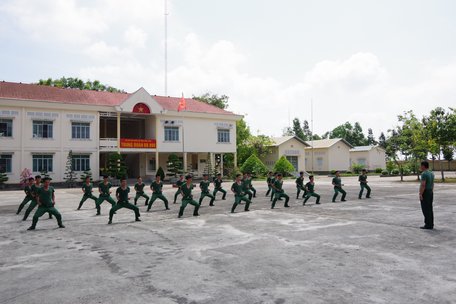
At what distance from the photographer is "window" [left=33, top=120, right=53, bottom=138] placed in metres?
31.6

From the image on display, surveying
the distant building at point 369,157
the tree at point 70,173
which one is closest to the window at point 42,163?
the tree at point 70,173

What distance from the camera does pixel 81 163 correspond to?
33.6m

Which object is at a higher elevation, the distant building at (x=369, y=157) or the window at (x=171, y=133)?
the window at (x=171, y=133)

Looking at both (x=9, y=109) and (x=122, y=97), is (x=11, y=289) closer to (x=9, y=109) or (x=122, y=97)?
(x=9, y=109)

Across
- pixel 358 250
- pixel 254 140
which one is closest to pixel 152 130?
pixel 254 140

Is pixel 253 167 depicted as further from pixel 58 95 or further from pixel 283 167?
pixel 58 95

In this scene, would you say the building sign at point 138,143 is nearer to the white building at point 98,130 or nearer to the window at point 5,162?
the white building at point 98,130

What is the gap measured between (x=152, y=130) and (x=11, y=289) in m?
33.0

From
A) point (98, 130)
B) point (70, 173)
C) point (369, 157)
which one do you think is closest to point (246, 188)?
point (70, 173)

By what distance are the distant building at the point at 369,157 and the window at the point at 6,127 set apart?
150 ft

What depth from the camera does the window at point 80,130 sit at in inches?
1307

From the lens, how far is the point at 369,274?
6137 millimetres

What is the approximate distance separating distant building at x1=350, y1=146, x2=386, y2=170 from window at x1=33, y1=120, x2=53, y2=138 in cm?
4299

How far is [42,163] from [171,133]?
12.2 metres
